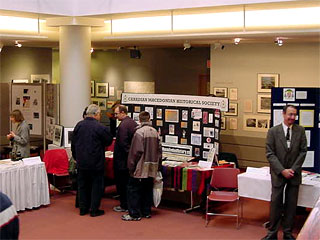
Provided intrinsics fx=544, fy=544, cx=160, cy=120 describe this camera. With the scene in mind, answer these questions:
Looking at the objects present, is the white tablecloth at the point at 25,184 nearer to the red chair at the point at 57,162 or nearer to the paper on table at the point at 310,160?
the red chair at the point at 57,162

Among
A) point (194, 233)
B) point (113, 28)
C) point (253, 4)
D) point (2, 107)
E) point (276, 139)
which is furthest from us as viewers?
point (2, 107)

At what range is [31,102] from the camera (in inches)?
450

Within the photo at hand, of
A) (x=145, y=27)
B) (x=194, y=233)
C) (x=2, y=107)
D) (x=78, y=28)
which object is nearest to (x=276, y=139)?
(x=194, y=233)

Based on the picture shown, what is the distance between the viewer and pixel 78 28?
9.14 m

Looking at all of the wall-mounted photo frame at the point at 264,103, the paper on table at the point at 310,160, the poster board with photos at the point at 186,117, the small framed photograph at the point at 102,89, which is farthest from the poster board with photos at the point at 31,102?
the paper on table at the point at 310,160

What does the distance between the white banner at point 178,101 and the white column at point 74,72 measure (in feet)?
2.58

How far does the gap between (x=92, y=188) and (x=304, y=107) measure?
3.14 metres

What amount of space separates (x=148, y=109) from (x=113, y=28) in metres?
1.76

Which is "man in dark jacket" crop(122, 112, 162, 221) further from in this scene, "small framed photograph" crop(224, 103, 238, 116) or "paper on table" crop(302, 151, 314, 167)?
"small framed photograph" crop(224, 103, 238, 116)

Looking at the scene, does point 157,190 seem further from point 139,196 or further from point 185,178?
point 185,178

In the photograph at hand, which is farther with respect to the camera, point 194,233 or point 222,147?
point 222,147

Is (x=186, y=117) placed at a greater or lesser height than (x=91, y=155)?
greater

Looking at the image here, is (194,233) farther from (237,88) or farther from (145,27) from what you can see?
(237,88)

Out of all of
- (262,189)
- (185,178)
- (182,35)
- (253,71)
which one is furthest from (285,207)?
(253,71)
